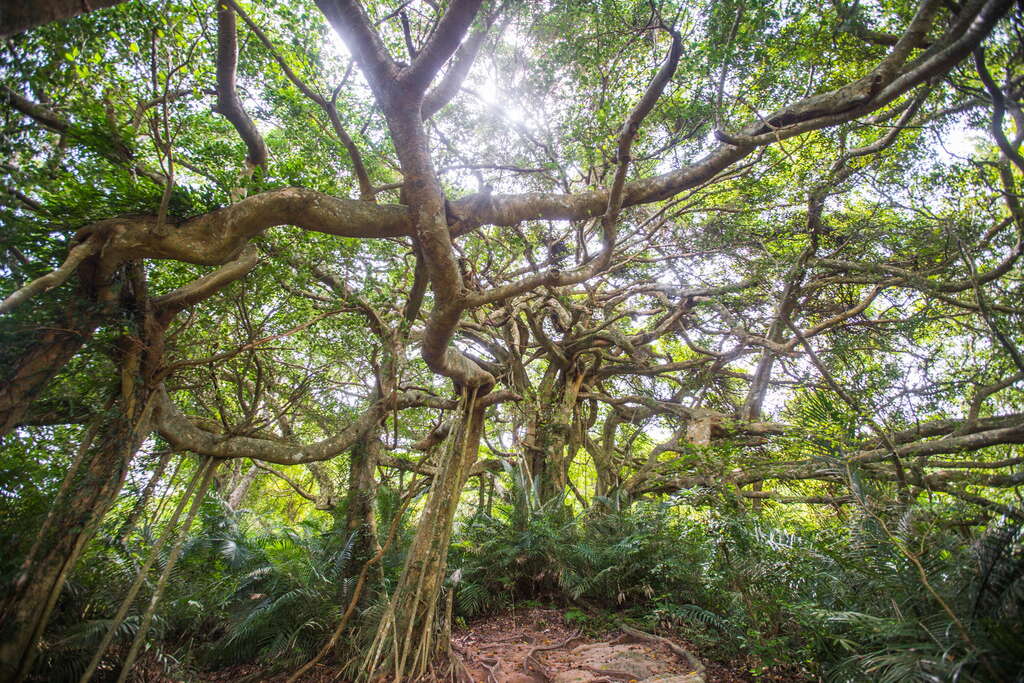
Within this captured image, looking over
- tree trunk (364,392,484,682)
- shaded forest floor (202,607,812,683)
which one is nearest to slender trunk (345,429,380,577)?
shaded forest floor (202,607,812,683)

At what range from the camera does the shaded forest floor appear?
2891 mm

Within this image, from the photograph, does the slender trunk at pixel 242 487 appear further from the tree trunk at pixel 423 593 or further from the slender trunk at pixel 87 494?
the tree trunk at pixel 423 593

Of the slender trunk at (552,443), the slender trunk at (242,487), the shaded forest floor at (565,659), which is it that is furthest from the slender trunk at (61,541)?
the slender trunk at (242,487)

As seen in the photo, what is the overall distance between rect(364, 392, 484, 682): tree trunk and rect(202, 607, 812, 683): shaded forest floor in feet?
1.19

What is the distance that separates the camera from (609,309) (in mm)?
7289

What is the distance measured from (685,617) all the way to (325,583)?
3.05 meters

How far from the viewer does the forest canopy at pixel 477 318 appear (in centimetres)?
247

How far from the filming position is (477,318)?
203 inches

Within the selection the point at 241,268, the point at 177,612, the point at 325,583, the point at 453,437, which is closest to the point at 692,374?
the point at 453,437

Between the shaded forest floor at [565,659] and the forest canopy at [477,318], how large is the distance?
196 millimetres

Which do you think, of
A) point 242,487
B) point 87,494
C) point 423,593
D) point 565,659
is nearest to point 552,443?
point 565,659

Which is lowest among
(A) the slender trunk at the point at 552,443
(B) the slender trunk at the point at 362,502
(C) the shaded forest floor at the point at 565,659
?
(C) the shaded forest floor at the point at 565,659

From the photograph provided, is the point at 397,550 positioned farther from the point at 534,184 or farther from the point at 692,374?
the point at 692,374

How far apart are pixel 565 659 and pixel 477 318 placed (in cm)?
336
